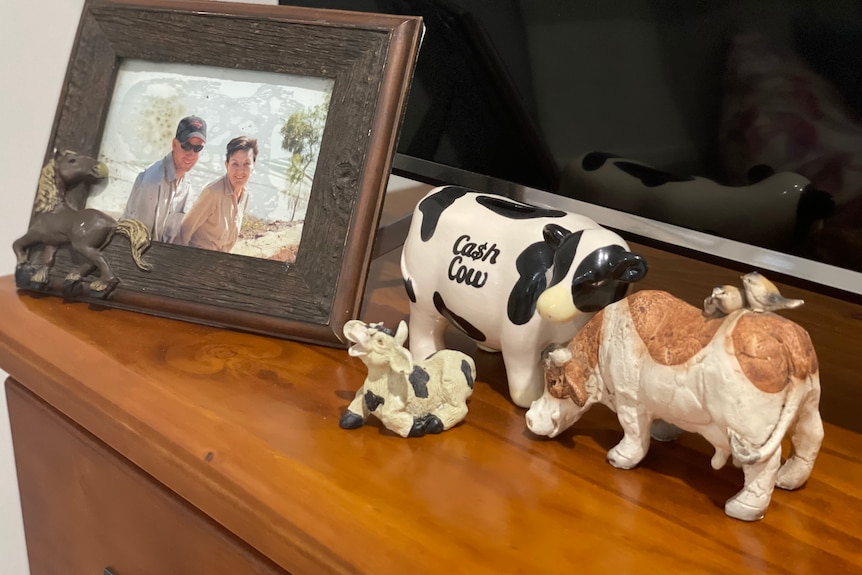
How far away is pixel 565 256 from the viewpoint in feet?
1.71

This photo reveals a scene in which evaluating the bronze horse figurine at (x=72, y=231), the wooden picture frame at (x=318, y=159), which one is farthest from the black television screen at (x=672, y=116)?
the bronze horse figurine at (x=72, y=231)

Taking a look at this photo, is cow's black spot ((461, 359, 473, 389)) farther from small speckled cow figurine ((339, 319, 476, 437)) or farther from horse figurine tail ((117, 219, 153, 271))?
horse figurine tail ((117, 219, 153, 271))

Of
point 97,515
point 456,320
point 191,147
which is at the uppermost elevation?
point 191,147

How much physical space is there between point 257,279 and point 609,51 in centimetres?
35

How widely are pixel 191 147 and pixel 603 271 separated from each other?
0.41 meters

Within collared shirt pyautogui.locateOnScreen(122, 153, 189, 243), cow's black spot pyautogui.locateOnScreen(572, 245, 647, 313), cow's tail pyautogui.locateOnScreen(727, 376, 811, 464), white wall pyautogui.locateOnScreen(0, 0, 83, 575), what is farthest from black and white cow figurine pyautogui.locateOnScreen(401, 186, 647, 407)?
white wall pyautogui.locateOnScreen(0, 0, 83, 575)

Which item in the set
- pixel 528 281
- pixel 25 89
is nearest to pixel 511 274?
pixel 528 281

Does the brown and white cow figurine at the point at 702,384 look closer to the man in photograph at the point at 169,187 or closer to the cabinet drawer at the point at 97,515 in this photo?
the cabinet drawer at the point at 97,515

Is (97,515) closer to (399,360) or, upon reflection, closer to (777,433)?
(399,360)

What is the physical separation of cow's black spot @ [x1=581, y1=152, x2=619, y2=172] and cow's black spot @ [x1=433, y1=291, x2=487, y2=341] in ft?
0.65

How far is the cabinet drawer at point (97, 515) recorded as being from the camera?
55 cm

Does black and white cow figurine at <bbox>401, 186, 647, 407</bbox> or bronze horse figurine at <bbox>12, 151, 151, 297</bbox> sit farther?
bronze horse figurine at <bbox>12, 151, 151, 297</bbox>

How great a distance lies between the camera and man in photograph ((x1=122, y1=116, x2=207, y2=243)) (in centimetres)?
71

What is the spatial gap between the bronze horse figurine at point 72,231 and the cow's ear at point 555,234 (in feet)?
1.20
